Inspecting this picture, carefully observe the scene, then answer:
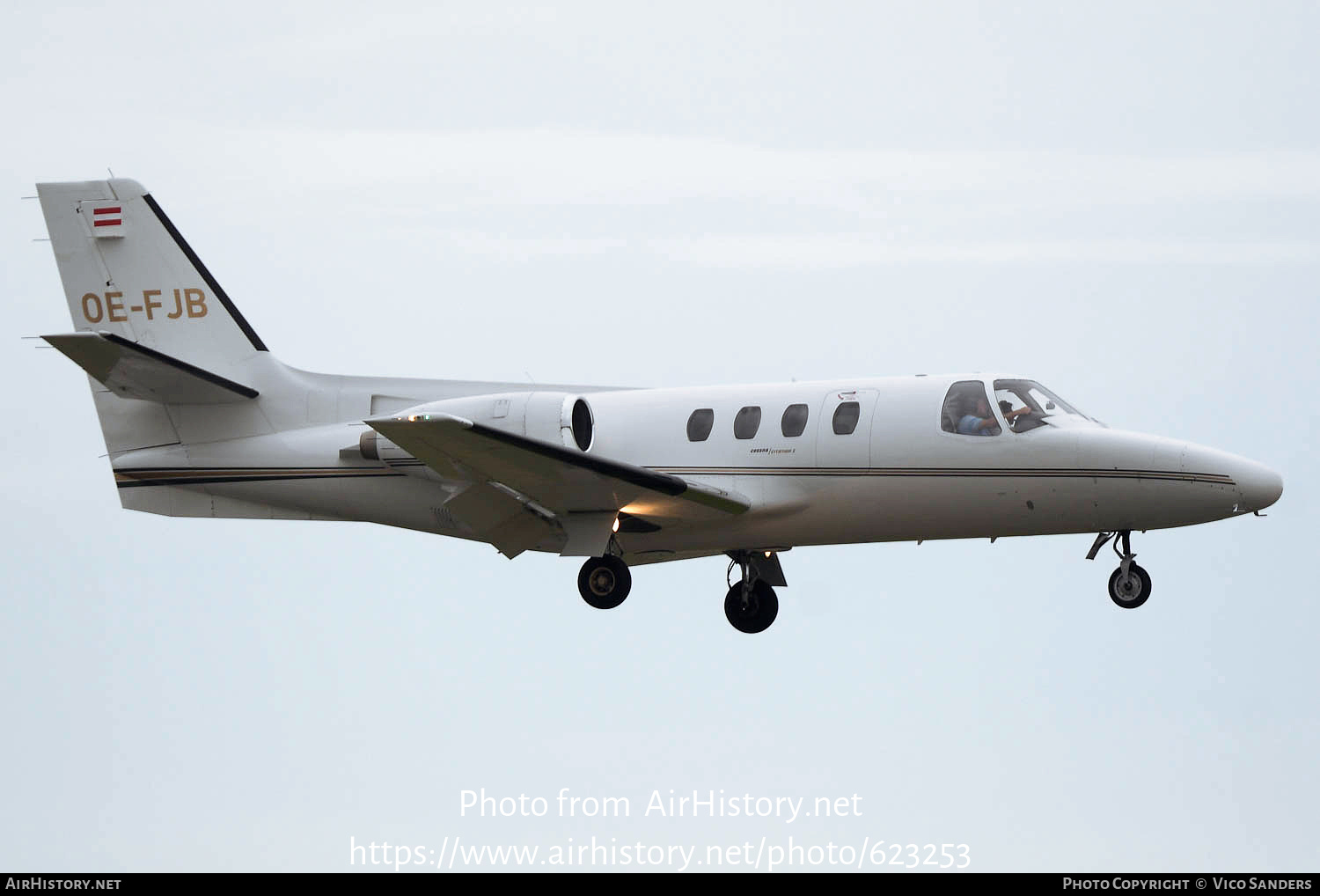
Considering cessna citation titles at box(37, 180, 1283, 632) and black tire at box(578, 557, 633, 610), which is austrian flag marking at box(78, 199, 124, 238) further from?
black tire at box(578, 557, 633, 610)

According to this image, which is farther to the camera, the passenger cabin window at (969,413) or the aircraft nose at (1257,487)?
the passenger cabin window at (969,413)

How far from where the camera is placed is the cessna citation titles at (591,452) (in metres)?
22.4

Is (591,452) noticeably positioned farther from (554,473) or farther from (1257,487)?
(1257,487)

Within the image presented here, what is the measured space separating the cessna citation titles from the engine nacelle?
3 cm

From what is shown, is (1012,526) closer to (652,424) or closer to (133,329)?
(652,424)

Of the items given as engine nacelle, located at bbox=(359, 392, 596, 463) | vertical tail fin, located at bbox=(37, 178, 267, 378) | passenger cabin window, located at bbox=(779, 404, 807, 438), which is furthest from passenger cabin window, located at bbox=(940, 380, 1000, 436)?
vertical tail fin, located at bbox=(37, 178, 267, 378)

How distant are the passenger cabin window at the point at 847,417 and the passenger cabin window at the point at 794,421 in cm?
43

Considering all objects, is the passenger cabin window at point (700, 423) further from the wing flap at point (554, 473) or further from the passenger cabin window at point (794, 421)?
the passenger cabin window at point (794, 421)

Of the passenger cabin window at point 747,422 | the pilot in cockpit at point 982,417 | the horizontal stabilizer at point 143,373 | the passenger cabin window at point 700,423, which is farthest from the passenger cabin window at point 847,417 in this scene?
the horizontal stabilizer at point 143,373

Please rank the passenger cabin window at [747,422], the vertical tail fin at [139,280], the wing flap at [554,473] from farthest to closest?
the vertical tail fin at [139,280]
the passenger cabin window at [747,422]
the wing flap at [554,473]

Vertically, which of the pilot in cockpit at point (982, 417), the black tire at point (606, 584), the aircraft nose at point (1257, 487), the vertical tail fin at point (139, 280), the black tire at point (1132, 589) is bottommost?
the black tire at point (1132, 589)

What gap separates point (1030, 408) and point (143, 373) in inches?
457

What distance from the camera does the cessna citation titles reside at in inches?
883

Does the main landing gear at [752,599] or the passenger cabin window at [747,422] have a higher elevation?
the passenger cabin window at [747,422]
